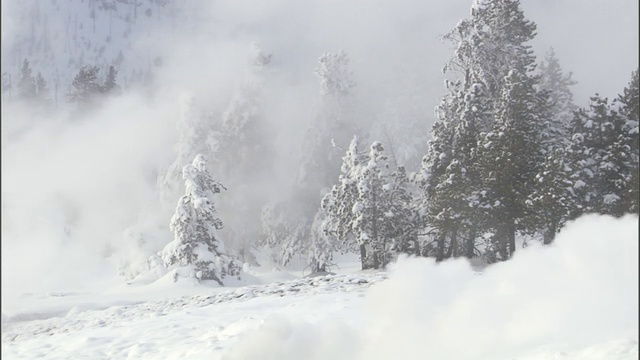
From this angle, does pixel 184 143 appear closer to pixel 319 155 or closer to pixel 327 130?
pixel 319 155

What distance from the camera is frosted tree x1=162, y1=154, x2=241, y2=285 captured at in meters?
32.4

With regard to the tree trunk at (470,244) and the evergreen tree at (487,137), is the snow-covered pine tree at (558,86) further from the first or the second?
the tree trunk at (470,244)

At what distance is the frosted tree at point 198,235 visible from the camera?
106 ft

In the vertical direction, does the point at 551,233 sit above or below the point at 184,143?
below

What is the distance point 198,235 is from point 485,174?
53.4ft

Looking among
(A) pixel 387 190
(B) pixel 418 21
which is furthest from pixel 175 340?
(B) pixel 418 21

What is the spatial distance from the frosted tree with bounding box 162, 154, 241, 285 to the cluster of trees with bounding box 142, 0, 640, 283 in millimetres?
58

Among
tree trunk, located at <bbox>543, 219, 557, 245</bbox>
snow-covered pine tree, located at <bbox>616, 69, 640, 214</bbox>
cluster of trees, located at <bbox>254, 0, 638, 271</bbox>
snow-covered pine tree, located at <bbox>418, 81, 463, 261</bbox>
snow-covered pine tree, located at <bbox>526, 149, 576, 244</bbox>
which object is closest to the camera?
snow-covered pine tree, located at <bbox>616, 69, 640, 214</bbox>

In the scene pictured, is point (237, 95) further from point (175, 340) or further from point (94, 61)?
point (94, 61)

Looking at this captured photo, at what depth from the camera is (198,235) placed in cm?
3378

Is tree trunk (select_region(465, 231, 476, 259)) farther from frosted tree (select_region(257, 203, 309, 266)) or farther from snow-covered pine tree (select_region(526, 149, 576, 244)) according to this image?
frosted tree (select_region(257, 203, 309, 266))

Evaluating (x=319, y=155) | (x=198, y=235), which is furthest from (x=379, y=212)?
(x=319, y=155)

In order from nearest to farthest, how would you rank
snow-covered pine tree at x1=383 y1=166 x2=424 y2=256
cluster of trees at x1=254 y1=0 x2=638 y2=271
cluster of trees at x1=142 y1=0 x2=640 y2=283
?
1. cluster of trees at x1=254 y1=0 x2=638 y2=271
2. cluster of trees at x1=142 y1=0 x2=640 y2=283
3. snow-covered pine tree at x1=383 y1=166 x2=424 y2=256

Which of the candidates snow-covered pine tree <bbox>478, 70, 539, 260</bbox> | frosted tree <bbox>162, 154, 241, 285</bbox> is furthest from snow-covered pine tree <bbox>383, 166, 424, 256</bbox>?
frosted tree <bbox>162, 154, 241, 285</bbox>
